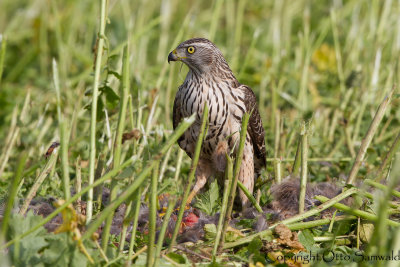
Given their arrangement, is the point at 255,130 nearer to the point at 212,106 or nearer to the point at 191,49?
the point at 212,106

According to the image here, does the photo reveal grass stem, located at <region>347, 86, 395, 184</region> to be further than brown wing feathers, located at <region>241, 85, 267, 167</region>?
No

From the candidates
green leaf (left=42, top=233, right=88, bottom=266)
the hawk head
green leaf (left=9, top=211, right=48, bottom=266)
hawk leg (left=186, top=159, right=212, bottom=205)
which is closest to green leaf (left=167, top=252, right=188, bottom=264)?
green leaf (left=42, top=233, right=88, bottom=266)

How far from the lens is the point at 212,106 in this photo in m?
3.76

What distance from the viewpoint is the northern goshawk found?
3.78 m

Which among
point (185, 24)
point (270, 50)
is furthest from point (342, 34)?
point (185, 24)

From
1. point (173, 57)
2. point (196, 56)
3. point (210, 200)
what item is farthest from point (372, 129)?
point (173, 57)

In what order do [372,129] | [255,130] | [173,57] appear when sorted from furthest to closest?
1. [255,130]
2. [173,57]
3. [372,129]

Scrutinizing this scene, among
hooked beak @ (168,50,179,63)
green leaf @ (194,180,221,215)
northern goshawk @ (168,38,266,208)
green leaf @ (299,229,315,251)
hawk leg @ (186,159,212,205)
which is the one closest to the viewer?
green leaf @ (299,229,315,251)

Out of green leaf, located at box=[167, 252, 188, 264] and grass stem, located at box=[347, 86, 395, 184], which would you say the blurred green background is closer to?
grass stem, located at box=[347, 86, 395, 184]

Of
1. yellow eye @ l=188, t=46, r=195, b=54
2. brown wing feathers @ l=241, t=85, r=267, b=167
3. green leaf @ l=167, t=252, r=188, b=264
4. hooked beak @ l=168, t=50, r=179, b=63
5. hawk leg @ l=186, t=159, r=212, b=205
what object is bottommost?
green leaf @ l=167, t=252, r=188, b=264

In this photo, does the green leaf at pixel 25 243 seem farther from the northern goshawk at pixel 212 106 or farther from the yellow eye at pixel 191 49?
the yellow eye at pixel 191 49

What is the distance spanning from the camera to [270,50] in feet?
26.2

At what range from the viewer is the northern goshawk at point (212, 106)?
3779mm

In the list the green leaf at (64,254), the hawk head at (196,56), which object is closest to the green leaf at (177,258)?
the green leaf at (64,254)
